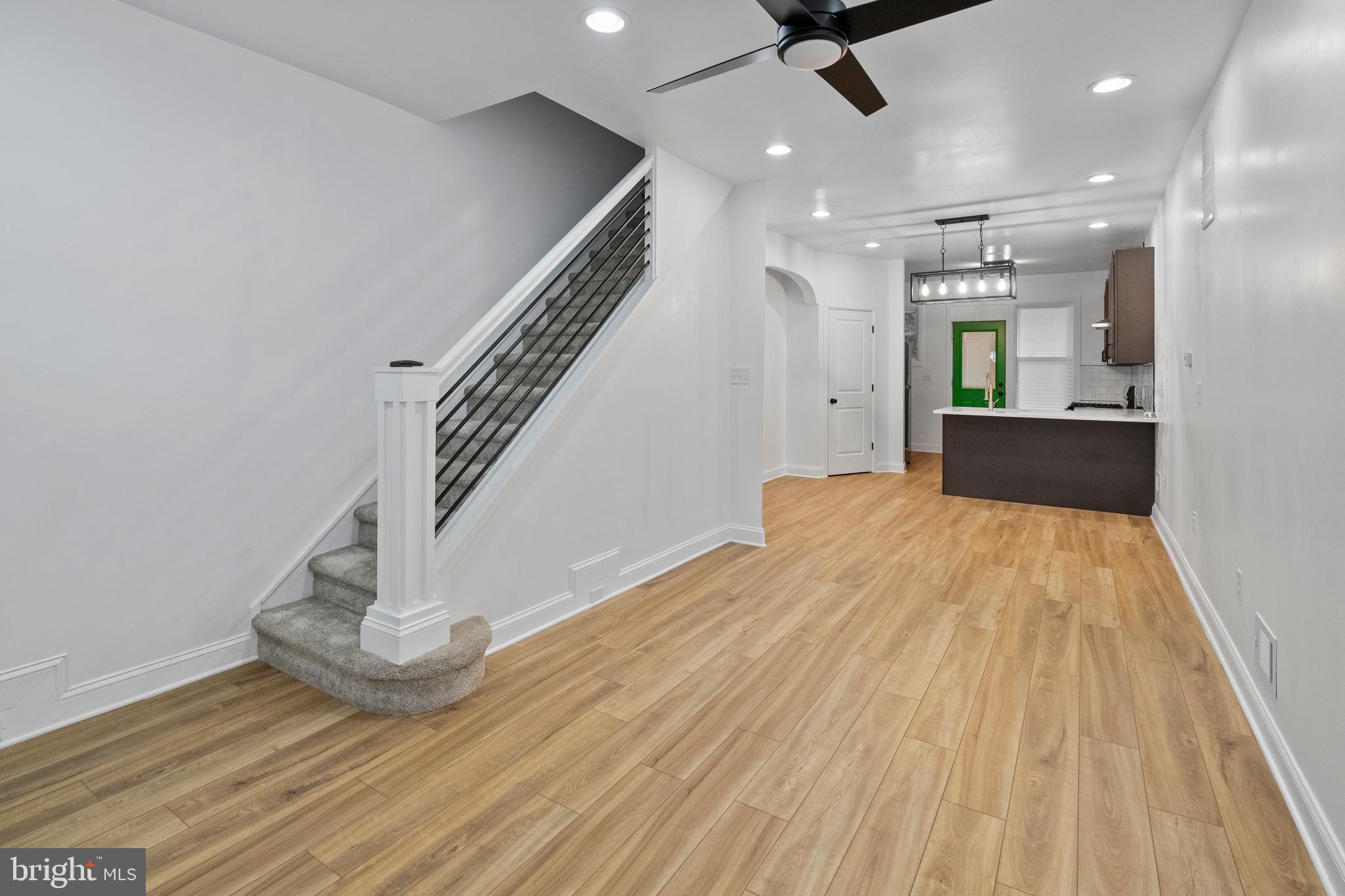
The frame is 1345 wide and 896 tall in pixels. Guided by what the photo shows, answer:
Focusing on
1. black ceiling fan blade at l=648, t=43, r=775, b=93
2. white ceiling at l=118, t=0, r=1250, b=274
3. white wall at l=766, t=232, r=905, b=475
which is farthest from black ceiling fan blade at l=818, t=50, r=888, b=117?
white wall at l=766, t=232, r=905, b=475

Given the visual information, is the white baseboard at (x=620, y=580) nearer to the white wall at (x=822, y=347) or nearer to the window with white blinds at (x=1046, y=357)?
the white wall at (x=822, y=347)

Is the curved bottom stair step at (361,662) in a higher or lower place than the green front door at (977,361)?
lower

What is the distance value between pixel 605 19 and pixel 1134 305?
5.05 m

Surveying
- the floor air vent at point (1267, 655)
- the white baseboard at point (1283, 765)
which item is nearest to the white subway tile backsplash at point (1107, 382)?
the white baseboard at point (1283, 765)

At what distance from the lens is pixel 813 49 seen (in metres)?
1.96

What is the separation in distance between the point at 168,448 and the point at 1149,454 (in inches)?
269

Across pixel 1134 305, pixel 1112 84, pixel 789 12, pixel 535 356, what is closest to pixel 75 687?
pixel 535 356

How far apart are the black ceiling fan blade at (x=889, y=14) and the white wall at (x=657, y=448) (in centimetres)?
195

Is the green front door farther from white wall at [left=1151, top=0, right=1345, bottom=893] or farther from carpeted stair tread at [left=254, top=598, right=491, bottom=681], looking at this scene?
carpeted stair tread at [left=254, top=598, right=491, bottom=681]

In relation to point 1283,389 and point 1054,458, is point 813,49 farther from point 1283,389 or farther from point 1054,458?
point 1054,458

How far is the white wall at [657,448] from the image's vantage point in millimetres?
3125

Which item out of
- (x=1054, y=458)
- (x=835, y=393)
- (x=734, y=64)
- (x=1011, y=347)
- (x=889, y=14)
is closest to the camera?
(x=889, y=14)

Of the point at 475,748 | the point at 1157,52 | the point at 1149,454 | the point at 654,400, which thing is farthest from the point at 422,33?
the point at 1149,454

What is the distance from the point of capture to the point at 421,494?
2.48 m
